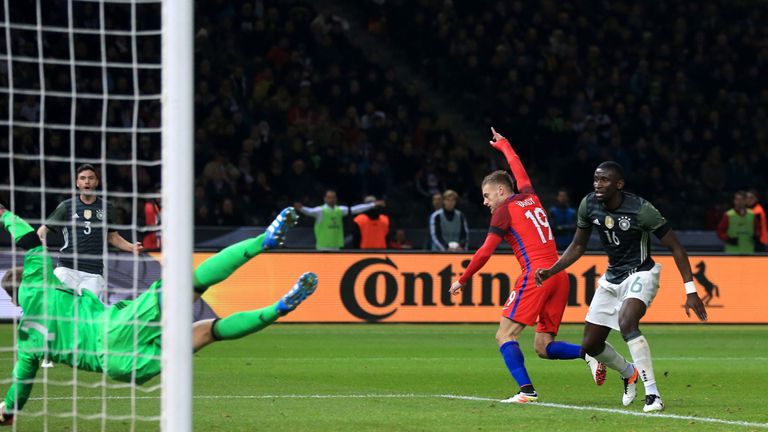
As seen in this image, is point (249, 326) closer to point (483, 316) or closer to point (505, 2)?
point (483, 316)

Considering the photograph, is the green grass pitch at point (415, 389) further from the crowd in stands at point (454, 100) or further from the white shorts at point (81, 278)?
the crowd in stands at point (454, 100)

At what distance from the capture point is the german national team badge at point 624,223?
9.52 meters

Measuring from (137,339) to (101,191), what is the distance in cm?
968

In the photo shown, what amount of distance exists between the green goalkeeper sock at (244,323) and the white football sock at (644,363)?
318 centimetres

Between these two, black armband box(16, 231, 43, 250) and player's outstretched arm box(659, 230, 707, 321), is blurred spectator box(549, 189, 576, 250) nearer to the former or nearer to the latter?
player's outstretched arm box(659, 230, 707, 321)

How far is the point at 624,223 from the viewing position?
9.52m

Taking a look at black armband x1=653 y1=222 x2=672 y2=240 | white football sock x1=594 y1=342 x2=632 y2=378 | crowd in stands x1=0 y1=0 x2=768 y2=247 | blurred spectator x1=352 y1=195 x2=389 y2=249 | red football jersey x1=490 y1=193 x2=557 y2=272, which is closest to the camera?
black armband x1=653 y1=222 x2=672 y2=240

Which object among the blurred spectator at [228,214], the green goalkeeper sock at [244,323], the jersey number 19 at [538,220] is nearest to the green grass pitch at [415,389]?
the green goalkeeper sock at [244,323]

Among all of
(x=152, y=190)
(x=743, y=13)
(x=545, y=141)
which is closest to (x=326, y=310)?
(x=152, y=190)

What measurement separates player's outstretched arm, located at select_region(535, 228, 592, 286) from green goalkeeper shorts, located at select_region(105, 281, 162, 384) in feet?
11.0

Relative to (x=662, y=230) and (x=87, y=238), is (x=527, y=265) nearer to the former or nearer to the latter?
(x=662, y=230)

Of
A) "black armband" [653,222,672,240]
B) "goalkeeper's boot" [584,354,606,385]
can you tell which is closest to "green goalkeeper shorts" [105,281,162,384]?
"black armband" [653,222,672,240]

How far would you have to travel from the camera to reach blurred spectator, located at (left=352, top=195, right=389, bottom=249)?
69.3 feet

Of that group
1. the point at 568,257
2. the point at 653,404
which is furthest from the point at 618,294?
the point at 653,404
